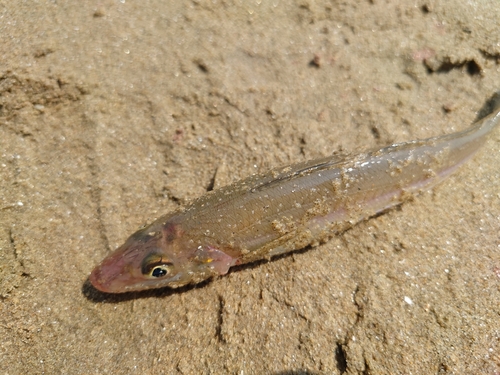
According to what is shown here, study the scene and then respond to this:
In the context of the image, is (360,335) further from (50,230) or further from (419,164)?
(50,230)

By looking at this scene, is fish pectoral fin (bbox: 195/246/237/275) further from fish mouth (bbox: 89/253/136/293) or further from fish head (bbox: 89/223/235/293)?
fish mouth (bbox: 89/253/136/293)

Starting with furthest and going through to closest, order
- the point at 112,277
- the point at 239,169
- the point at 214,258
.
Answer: the point at 239,169, the point at 214,258, the point at 112,277

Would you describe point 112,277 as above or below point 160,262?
below

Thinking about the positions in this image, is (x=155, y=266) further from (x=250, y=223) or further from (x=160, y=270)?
(x=250, y=223)

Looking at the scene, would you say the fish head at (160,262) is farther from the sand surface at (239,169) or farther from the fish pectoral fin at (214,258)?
the sand surface at (239,169)

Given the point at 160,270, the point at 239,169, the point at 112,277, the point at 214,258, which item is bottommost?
the point at 112,277

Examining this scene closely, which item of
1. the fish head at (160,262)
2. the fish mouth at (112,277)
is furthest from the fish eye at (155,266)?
the fish mouth at (112,277)

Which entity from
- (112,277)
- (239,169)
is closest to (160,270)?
(112,277)

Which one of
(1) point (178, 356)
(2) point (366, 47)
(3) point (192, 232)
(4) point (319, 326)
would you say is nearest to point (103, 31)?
(3) point (192, 232)
